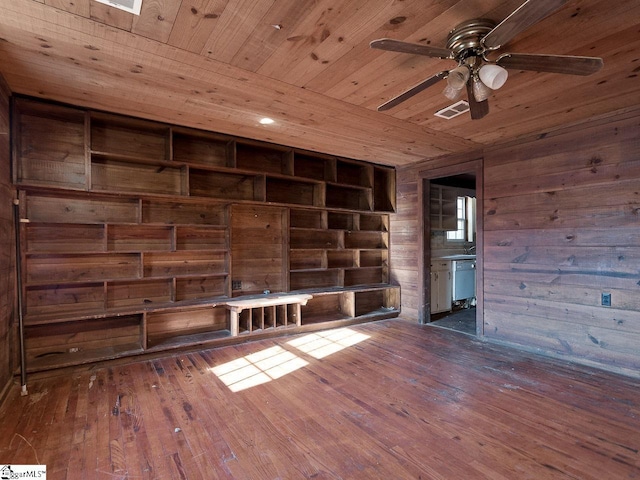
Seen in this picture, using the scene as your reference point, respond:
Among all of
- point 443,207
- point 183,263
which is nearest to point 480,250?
point 443,207

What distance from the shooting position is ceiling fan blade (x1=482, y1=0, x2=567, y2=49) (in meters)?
1.29

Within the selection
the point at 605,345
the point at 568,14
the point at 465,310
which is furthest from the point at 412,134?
the point at 465,310

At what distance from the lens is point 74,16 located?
1.74 metres

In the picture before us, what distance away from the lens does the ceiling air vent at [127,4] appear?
161 cm

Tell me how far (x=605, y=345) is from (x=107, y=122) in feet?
17.2

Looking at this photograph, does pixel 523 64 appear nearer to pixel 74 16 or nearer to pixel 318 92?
pixel 318 92

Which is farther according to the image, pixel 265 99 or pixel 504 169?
pixel 504 169

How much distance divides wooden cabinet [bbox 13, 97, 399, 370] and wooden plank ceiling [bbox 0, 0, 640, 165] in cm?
46

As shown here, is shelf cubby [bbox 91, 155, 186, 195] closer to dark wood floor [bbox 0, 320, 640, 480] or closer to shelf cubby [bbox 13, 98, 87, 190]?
shelf cubby [bbox 13, 98, 87, 190]

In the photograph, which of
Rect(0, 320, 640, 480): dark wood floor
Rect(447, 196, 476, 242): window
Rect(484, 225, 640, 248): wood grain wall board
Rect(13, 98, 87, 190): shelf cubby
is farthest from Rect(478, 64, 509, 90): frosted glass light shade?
Rect(447, 196, 476, 242): window

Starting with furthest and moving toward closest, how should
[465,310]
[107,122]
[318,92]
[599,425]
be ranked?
[465,310] → [107,122] → [318,92] → [599,425]

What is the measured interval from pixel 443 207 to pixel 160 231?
171 inches

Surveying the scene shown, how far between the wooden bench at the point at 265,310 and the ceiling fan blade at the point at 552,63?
3.17 m

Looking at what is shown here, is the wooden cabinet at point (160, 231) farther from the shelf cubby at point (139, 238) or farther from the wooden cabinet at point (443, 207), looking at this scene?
the wooden cabinet at point (443, 207)
